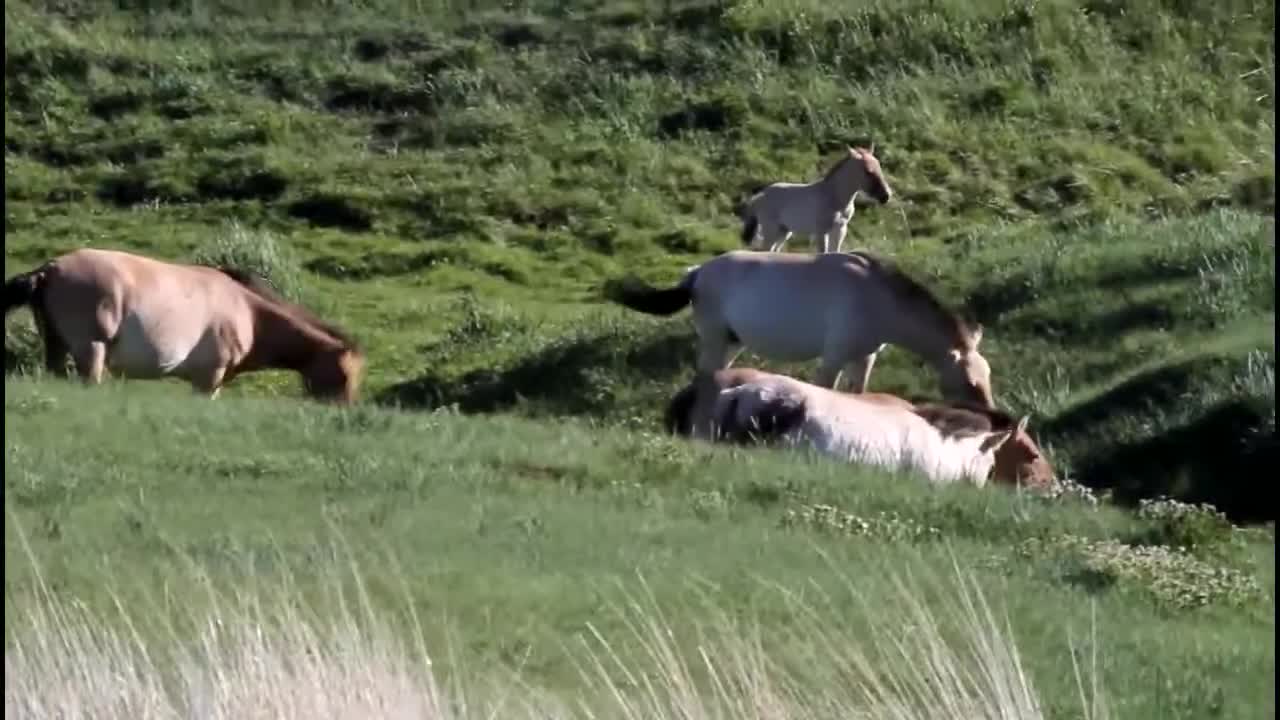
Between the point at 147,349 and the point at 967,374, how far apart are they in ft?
18.4

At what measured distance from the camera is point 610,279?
24141 mm

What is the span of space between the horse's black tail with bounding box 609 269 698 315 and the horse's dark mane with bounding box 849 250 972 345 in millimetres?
1466

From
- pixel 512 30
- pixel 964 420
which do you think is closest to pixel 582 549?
pixel 964 420

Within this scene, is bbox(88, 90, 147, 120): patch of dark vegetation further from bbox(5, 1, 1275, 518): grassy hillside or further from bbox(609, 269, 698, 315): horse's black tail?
bbox(609, 269, 698, 315): horse's black tail

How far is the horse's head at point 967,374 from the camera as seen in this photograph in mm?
15969

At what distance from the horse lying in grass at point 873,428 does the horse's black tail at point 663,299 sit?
266 centimetres

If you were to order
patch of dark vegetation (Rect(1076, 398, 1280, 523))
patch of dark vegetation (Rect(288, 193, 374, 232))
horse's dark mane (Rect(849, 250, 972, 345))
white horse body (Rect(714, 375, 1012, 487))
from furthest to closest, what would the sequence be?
patch of dark vegetation (Rect(288, 193, 374, 232)) → horse's dark mane (Rect(849, 250, 972, 345)) → patch of dark vegetation (Rect(1076, 398, 1280, 523)) → white horse body (Rect(714, 375, 1012, 487))

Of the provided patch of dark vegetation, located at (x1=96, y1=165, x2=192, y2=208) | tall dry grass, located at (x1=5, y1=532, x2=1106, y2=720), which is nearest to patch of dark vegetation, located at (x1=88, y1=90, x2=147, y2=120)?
patch of dark vegetation, located at (x1=96, y1=165, x2=192, y2=208)

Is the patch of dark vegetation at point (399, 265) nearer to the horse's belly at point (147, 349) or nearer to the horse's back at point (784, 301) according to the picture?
the horse's back at point (784, 301)

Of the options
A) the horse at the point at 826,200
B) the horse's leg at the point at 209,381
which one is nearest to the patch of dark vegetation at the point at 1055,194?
the horse at the point at 826,200

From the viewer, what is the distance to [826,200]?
77.7 ft

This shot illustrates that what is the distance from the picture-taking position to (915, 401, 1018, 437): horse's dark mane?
13.6 m

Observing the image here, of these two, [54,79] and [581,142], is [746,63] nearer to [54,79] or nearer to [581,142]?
[581,142]

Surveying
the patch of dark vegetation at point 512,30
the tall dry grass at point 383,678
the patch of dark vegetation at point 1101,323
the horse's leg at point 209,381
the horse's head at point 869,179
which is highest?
the tall dry grass at point 383,678
